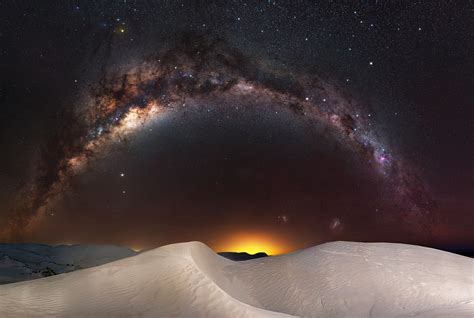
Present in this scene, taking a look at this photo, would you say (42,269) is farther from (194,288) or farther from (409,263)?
(409,263)

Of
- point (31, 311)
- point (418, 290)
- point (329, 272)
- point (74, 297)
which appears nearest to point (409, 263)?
point (418, 290)

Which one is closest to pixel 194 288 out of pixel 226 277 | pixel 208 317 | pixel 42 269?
pixel 208 317

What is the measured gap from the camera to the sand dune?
5.41 m

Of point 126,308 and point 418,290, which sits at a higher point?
point 418,290

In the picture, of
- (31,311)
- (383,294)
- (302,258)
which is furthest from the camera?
(302,258)

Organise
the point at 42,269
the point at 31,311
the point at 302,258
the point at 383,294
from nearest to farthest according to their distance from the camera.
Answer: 1. the point at 31,311
2. the point at 383,294
3. the point at 302,258
4. the point at 42,269

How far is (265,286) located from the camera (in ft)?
23.2

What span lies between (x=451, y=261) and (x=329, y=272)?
8.27 ft

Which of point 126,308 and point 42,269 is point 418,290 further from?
point 42,269

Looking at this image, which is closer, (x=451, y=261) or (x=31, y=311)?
(x=31, y=311)

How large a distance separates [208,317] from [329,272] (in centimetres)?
297

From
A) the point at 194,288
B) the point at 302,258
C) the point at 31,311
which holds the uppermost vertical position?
the point at 302,258

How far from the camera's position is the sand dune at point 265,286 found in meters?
5.41

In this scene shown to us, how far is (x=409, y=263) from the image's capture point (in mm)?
7703
